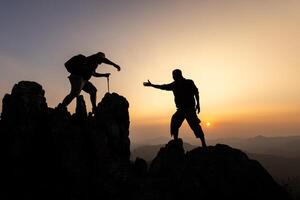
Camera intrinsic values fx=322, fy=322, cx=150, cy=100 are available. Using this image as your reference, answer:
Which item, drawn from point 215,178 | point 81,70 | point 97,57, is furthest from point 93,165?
point 215,178

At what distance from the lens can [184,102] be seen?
661 inches

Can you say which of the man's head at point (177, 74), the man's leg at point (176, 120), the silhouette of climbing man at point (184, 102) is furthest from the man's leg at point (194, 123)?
the man's head at point (177, 74)

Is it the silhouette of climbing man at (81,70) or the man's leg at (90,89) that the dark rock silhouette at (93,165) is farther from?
the silhouette of climbing man at (81,70)

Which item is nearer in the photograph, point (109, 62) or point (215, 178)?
point (215, 178)

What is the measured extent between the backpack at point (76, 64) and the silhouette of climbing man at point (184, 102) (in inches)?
170

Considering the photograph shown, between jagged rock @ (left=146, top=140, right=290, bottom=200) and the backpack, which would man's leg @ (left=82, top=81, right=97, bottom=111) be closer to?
the backpack

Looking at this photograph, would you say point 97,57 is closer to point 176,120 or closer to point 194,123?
point 176,120

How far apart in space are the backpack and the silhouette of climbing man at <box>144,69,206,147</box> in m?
4.32

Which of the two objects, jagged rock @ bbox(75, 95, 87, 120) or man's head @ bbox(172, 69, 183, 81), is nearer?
man's head @ bbox(172, 69, 183, 81)

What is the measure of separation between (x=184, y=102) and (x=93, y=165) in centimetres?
567

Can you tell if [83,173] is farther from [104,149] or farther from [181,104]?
[181,104]

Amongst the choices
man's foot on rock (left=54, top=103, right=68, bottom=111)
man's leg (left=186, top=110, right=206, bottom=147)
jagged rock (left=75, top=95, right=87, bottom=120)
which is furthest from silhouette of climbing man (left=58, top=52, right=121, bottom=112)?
man's leg (left=186, top=110, right=206, bottom=147)

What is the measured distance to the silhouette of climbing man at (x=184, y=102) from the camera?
54.9 ft

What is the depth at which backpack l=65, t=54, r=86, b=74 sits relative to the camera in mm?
16969
